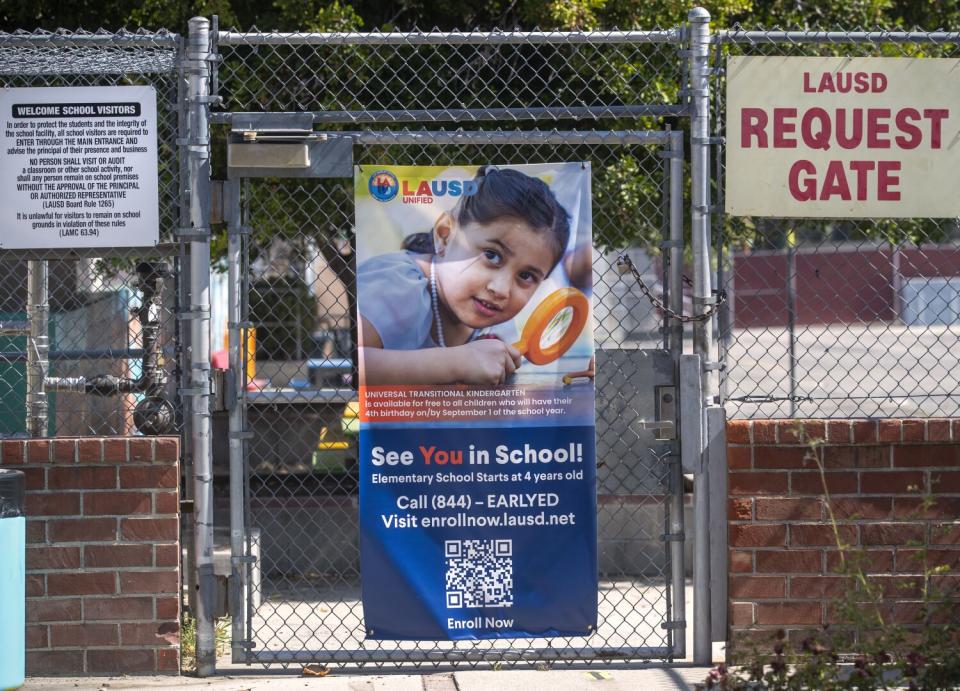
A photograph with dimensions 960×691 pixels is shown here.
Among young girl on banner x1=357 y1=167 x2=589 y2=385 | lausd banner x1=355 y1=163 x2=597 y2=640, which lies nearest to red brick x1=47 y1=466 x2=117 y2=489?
lausd banner x1=355 y1=163 x2=597 y2=640

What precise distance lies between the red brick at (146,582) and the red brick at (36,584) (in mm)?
345

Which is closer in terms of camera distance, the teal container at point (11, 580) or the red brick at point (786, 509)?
the teal container at point (11, 580)

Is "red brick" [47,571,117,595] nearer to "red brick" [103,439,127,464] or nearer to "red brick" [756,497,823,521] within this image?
"red brick" [103,439,127,464]

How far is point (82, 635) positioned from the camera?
5176 mm

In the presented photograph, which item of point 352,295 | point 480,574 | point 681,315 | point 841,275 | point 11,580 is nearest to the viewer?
point 11,580

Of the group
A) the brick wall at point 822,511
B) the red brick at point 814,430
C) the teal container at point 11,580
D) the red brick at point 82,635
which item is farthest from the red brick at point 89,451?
the red brick at point 814,430

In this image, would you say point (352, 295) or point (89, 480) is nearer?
point (89, 480)

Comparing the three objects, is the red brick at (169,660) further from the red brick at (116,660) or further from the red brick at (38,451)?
the red brick at (38,451)

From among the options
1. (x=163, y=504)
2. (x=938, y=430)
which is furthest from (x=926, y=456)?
(x=163, y=504)

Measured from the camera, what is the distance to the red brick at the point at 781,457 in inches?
203

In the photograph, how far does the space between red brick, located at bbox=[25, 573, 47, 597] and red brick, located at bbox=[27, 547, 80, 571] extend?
0.03 metres

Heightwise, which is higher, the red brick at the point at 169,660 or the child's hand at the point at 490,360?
the child's hand at the point at 490,360

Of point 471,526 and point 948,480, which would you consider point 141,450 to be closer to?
point 471,526

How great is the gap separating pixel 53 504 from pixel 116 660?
29.8 inches
